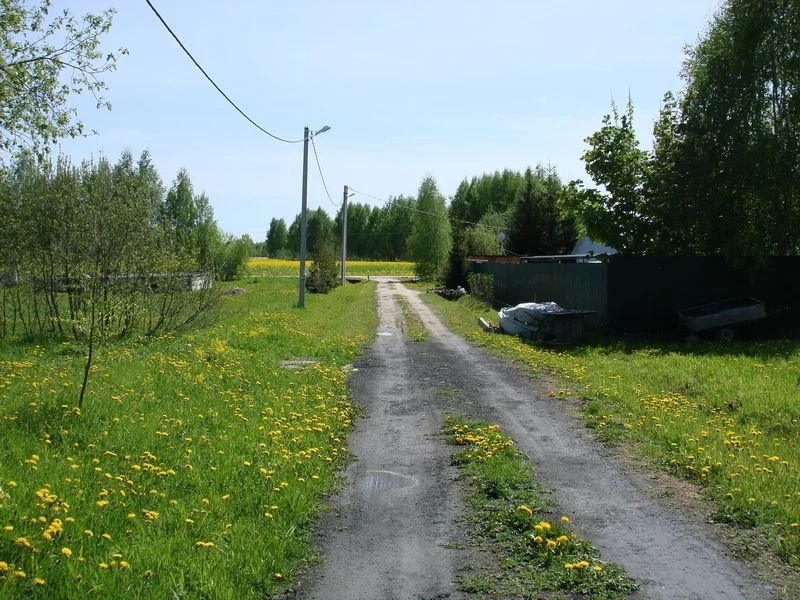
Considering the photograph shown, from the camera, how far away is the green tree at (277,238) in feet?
454

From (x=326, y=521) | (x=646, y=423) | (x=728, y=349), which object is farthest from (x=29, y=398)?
(x=728, y=349)

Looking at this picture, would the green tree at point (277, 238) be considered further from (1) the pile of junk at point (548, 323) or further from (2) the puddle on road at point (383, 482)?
(2) the puddle on road at point (383, 482)

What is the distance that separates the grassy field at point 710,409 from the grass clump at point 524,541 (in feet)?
4.69

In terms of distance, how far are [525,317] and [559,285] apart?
4381 mm

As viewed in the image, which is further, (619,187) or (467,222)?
(467,222)

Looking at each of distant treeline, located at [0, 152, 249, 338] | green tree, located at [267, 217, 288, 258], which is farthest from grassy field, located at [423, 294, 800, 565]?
green tree, located at [267, 217, 288, 258]

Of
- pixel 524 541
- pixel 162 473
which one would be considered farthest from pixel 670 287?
pixel 162 473

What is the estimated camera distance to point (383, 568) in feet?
16.4

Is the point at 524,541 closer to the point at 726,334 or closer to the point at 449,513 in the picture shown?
the point at 449,513

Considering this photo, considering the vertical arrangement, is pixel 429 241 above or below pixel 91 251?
above

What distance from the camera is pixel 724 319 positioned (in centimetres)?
1917

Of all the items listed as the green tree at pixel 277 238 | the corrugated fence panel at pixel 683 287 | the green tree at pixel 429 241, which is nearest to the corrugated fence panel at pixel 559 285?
the corrugated fence panel at pixel 683 287

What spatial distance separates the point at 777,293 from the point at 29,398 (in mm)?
20156

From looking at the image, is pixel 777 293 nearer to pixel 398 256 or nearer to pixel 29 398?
pixel 29 398
